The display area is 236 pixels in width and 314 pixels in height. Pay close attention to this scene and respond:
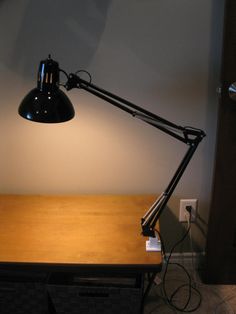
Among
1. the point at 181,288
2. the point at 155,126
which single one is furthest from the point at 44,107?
the point at 181,288

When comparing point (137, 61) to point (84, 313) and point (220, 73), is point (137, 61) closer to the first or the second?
point (220, 73)

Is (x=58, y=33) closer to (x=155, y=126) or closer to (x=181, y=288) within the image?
(x=155, y=126)

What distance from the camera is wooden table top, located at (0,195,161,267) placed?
1156 millimetres

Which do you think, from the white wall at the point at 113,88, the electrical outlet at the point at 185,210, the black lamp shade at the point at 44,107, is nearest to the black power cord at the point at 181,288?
the electrical outlet at the point at 185,210

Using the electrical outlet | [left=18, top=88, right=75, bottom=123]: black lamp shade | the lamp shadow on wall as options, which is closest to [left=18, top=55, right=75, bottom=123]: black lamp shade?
[left=18, top=88, right=75, bottom=123]: black lamp shade

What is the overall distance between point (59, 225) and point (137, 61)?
0.71 metres

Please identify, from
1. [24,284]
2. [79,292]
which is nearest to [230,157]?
[79,292]

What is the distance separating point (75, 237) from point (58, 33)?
0.77 m

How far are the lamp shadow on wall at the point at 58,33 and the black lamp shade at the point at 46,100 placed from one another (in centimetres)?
38

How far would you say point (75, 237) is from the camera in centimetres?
126

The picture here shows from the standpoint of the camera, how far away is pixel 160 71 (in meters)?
1.44

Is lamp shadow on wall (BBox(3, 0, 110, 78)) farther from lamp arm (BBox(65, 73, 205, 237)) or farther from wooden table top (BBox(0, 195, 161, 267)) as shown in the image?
wooden table top (BBox(0, 195, 161, 267))

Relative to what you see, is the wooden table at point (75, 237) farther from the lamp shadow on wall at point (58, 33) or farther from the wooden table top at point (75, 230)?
the lamp shadow on wall at point (58, 33)

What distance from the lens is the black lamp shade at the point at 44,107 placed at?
3.43 feet
